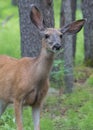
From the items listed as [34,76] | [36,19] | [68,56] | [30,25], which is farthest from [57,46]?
[68,56]

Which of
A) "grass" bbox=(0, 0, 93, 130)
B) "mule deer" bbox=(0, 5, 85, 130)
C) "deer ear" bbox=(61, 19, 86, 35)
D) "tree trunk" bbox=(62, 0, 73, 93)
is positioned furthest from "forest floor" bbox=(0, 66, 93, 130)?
"deer ear" bbox=(61, 19, 86, 35)

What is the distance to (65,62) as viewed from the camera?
37.6 ft

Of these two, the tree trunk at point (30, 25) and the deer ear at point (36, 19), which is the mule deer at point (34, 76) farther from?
the tree trunk at point (30, 25)

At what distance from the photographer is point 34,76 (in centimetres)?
759

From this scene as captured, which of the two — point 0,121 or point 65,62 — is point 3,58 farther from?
point 65,62

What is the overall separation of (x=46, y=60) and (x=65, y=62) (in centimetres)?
400

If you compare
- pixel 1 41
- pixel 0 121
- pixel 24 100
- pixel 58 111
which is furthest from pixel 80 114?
pixel 1 41

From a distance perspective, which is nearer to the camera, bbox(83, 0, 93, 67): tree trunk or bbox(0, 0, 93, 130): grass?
bbox(0, 0, 93, 130): grass

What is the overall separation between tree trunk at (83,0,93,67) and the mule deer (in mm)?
5684

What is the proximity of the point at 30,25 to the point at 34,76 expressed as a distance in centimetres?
365

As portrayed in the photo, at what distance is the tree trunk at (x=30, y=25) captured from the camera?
1091 centimetres

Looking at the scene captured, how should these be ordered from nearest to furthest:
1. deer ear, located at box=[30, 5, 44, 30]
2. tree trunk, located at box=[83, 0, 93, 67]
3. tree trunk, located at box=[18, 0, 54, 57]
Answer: deer ear, located at box=[30, 5, 44, 30]
tree trunk, located at box=[18, 0, 54, 57]
tree trunk, located at box=[83, 0, 93, 67]

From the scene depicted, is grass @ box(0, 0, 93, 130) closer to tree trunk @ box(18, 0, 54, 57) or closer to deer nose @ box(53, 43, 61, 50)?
tree trunk @ box(18, 0, 54, 57)

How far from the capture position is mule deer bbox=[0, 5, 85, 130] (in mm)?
7422
